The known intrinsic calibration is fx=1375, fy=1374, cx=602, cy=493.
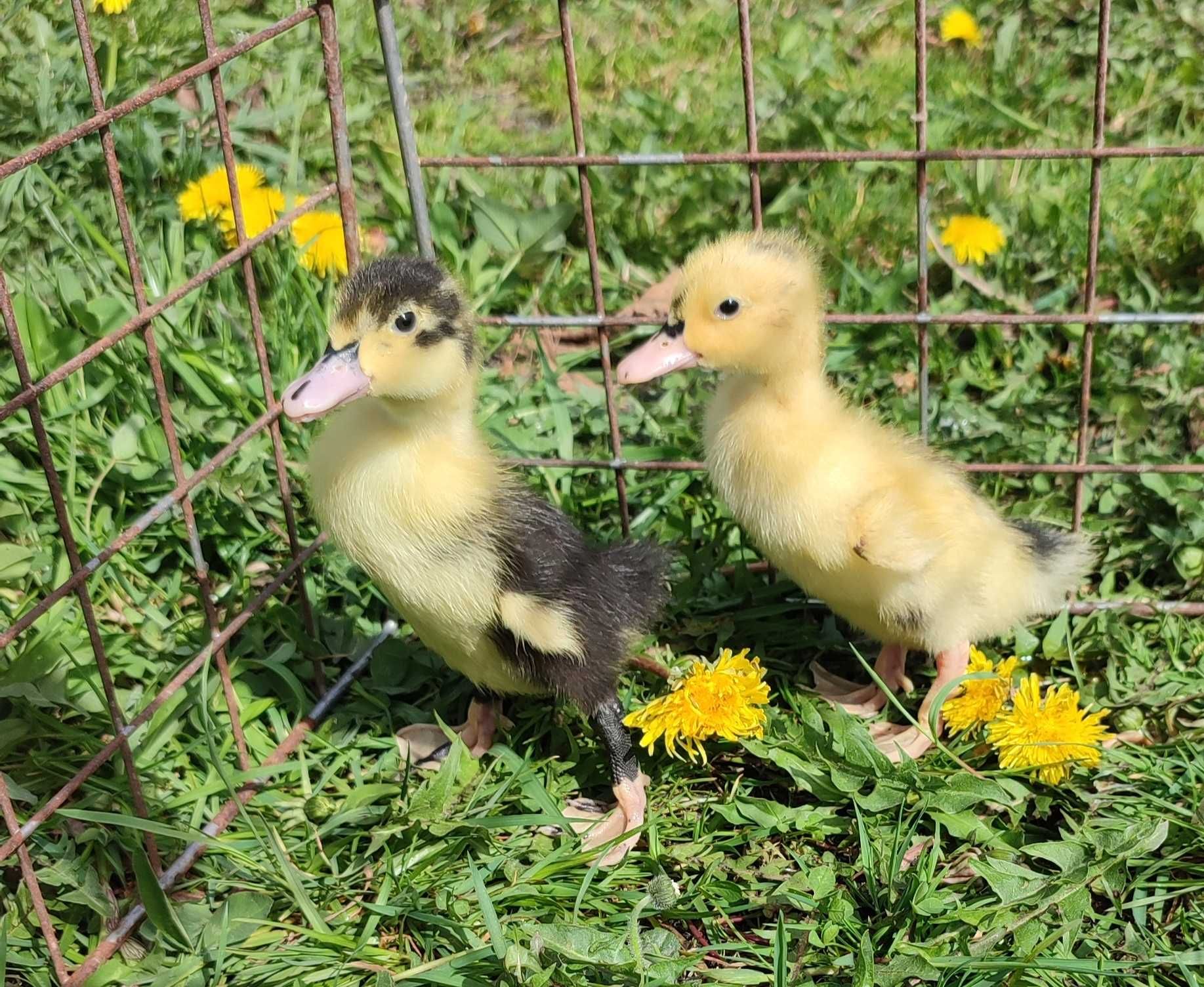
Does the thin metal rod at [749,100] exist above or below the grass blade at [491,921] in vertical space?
above

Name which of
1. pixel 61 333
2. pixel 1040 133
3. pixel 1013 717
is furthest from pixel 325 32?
pixel 1040 133

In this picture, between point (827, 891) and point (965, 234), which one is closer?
point (827, 891)

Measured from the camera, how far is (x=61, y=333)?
326 cm

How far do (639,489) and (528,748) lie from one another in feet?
2.68

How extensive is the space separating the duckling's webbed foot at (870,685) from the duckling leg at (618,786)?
1.70 feet

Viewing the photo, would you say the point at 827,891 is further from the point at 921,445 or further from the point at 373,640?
the point at 373,640

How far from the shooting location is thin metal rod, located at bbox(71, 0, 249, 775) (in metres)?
2.14

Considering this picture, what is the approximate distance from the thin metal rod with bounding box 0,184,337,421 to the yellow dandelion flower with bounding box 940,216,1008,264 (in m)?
1.82

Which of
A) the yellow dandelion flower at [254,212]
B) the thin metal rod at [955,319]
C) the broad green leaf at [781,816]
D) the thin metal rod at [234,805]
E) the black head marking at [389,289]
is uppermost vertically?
the black head marking at [389,289]

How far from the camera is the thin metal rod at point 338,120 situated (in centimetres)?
271

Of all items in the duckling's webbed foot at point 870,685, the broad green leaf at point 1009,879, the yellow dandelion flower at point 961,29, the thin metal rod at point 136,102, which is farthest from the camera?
the yellow dandelion flower at point 961,29

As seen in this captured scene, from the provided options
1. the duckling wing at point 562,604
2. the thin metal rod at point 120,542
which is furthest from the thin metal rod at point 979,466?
the thin metal rod at point 120,542

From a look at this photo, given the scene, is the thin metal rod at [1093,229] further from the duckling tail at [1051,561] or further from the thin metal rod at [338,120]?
the thin metal rod at [338,120]

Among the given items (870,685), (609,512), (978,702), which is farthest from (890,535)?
(609,512)
